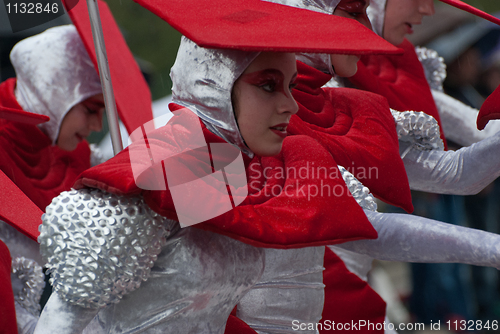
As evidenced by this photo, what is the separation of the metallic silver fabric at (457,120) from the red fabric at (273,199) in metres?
0.84

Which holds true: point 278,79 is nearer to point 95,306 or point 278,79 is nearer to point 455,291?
point 95,306

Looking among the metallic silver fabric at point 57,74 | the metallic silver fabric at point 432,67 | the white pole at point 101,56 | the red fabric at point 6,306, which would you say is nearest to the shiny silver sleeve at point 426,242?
the white pole at point 101,56

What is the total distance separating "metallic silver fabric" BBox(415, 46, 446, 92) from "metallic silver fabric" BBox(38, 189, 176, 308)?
113cm

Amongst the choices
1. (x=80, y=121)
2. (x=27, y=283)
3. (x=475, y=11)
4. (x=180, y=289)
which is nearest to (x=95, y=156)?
(x=80, y=121)

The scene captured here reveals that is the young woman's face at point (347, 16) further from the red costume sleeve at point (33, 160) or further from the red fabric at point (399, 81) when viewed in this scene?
the red costume sleeve at point (33, 160)

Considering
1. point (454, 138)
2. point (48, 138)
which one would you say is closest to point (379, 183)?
point (454, 138)

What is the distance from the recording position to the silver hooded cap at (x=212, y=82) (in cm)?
93

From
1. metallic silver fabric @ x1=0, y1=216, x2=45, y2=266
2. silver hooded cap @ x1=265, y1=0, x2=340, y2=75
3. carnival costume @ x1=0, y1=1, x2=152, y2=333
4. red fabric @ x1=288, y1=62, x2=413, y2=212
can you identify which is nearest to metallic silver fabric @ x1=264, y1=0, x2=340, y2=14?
silver hooded cap @ x1=265, y1=0, x2=340, y2=75

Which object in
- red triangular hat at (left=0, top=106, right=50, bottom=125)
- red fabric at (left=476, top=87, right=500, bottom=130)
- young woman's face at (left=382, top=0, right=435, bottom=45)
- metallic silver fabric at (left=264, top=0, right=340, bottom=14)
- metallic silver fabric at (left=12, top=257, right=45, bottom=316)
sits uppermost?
metallic silver fabric at (left=264, top=0, right=340, bottom=14)

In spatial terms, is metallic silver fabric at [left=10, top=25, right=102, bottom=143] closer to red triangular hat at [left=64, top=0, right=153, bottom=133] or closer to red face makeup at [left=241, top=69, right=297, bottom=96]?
red triangular hat at [left=64, top=0, right=153, bottom=133]

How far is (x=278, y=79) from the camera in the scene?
0.98 meters

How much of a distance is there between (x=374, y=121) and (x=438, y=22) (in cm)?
167

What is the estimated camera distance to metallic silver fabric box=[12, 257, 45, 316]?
134cm

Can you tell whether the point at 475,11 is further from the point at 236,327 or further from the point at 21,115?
the point at 21,115
